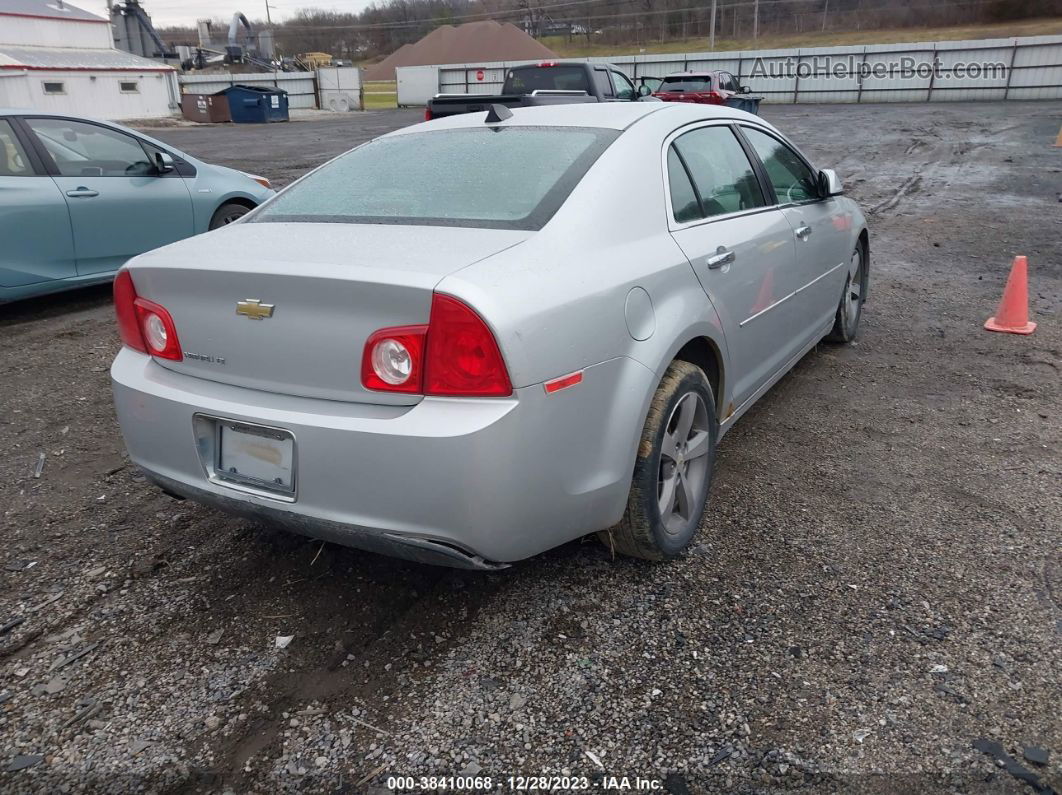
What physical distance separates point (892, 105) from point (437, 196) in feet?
105

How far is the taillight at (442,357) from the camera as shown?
2.29 meters

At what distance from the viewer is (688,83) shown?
68.3 feet

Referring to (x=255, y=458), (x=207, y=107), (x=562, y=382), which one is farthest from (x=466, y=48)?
(x=562, y=382)

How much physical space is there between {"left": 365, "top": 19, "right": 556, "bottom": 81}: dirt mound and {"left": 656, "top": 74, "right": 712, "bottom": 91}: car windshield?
5562 centimetres

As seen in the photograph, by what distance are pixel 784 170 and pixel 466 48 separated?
82.1 meters

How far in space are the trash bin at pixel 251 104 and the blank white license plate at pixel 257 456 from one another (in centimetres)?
3368

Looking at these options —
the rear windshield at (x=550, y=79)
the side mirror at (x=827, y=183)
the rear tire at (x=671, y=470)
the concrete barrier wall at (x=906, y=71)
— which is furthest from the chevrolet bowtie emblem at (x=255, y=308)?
the concrete barrier wall at (x=906, y=71)

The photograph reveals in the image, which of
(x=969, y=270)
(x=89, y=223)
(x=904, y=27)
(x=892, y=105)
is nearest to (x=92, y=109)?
(x=892, y=105)

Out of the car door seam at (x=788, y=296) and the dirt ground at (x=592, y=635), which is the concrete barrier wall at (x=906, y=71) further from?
the dirt ground at (x=592, y=635)

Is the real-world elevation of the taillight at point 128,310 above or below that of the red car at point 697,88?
below

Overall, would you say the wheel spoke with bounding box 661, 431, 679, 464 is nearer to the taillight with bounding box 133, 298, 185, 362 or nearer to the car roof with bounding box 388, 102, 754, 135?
the car roof with bounding box 388, 102, 754, 135

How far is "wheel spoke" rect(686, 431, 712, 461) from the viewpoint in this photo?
3.23 metres

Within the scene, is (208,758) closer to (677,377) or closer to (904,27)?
(677,377)

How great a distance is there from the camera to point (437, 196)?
3041 mm
